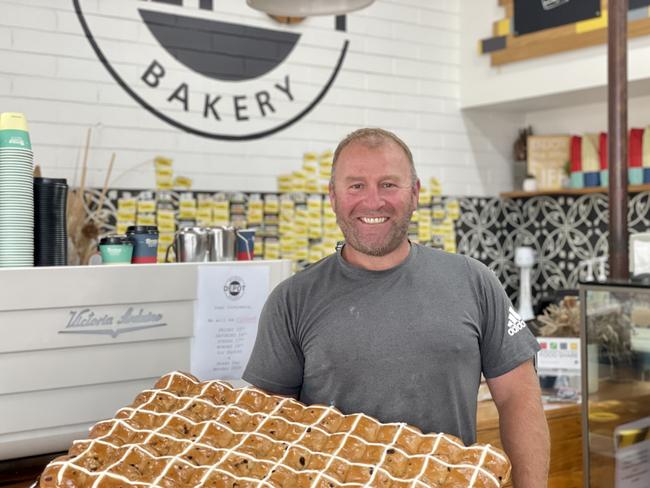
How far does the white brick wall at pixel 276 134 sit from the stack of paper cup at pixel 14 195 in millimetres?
2060

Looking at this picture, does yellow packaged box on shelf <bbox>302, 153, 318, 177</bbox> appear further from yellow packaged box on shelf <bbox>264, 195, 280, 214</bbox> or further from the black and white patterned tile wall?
the black and white patterned tile wall

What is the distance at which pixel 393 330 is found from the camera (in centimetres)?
194

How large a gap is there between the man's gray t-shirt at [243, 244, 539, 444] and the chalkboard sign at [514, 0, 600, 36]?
145 inches

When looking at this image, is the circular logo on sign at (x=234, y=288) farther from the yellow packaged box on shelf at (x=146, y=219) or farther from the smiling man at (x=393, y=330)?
the yellow packaged box on shelf at (x=146, y=219)

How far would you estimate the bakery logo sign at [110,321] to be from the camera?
2.30m

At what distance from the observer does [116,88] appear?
4516mm

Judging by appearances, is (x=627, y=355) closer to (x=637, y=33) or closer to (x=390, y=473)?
(x=390, y=473)

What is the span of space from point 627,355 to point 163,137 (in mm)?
2848

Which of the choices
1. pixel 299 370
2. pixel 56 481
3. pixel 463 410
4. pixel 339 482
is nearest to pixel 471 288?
pixel 463 410

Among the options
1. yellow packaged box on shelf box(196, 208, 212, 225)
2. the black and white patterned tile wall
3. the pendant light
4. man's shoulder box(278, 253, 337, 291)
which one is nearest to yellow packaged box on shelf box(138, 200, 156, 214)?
yellow packaged box on shelf box(196, 208, 212, 225)

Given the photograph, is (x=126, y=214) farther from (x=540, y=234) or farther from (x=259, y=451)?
(x=540, y=234)

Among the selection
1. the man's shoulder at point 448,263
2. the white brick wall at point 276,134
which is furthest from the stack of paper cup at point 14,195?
the white brick wall at point 276,134

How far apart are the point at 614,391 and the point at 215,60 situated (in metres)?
3.01

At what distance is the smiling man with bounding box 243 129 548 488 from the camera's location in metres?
1.93
